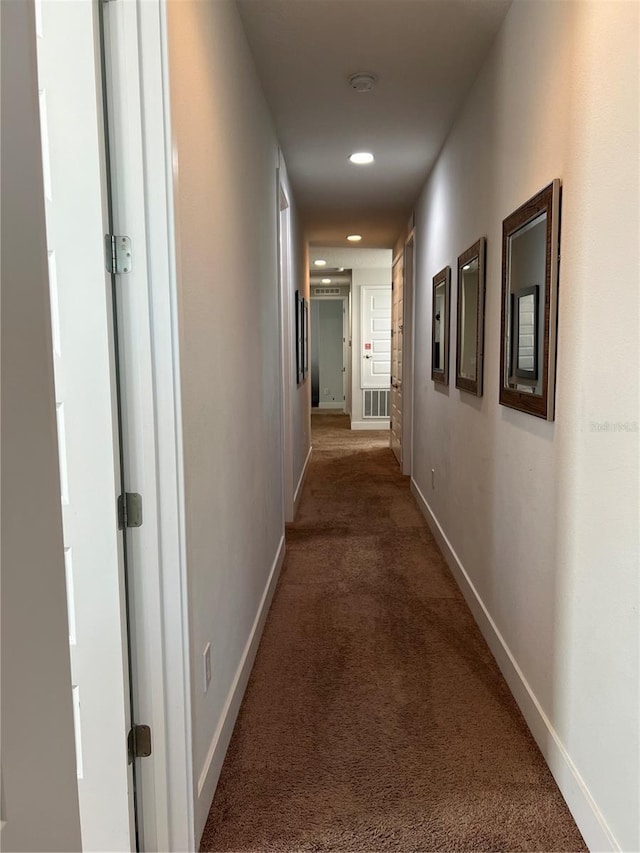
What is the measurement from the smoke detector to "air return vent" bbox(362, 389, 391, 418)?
262 inches

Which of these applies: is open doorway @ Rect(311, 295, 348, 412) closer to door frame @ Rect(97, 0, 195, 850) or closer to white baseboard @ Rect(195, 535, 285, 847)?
white baseboard @ Rect(195, 535, 285, 847)

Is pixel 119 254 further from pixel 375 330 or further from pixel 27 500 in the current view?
pixel 375 330

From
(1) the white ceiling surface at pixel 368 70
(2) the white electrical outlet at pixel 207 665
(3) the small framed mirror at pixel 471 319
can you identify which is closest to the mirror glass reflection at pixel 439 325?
(3) the small framed mirror at pixel 471 319

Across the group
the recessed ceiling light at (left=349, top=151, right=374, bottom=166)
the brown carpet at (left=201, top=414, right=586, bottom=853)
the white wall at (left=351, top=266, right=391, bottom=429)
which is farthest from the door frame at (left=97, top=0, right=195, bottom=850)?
the white wall at (left=351, top=266, right=391, bottom=429)

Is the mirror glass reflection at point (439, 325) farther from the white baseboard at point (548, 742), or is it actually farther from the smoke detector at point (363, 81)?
the white baseboard at point (548, 742)

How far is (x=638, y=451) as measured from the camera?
4.07 ft

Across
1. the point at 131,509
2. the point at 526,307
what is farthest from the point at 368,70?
the point at 131,509

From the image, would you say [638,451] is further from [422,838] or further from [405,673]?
A: [405,673]

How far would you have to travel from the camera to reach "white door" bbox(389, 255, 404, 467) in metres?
6.32

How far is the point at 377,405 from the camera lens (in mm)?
9406

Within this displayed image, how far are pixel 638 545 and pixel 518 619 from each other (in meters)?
0.96

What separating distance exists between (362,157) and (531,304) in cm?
238

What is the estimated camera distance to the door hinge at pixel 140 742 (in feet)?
4.58

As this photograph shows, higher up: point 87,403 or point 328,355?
point 328,355
